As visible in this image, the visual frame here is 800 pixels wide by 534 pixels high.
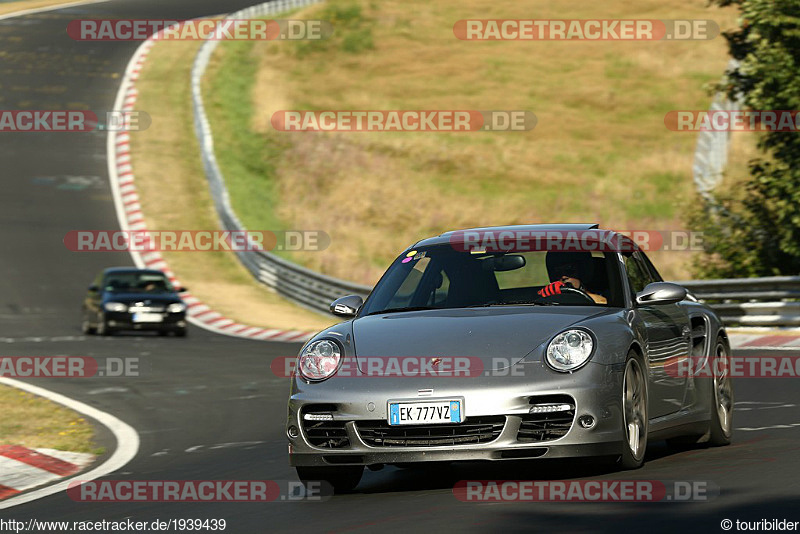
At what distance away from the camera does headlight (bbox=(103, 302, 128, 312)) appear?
25.5m

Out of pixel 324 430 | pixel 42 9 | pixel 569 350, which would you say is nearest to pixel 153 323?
pixel 324 430

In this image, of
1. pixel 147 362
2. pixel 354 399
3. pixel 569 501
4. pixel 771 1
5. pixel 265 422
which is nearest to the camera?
pixel 569 501

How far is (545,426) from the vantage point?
771 centimetres

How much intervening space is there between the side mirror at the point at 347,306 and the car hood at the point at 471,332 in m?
0.41

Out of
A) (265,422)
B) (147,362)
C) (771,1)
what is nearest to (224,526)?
(265,422)

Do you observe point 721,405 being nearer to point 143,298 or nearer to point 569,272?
point 569,272

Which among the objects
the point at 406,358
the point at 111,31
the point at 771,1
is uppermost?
the point at 111,31

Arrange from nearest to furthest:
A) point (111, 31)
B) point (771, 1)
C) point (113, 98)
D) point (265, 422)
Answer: point (265, 422), point (771, 1), point (113, 98), point (111, 31)

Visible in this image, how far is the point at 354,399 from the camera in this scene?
25.9ft

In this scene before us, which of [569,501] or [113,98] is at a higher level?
[113,98]

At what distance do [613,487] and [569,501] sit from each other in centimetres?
41

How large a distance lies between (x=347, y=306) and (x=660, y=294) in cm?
200

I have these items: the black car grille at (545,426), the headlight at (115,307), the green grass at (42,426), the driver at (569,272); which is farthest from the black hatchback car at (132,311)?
the black car grille at (545,426)

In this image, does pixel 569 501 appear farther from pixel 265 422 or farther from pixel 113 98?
pixel 113 98
